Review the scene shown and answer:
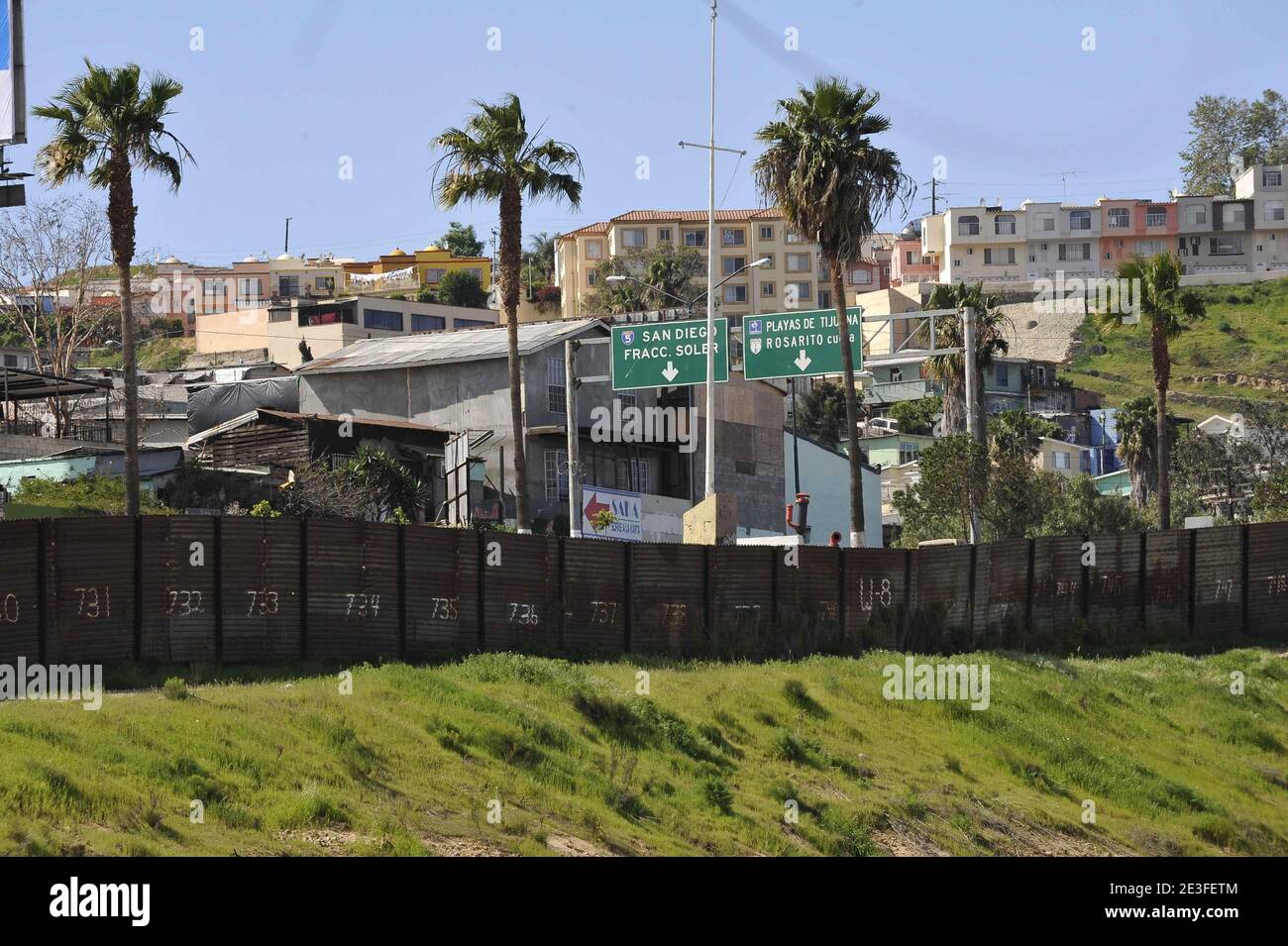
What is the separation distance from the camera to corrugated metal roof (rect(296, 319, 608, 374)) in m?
56.3

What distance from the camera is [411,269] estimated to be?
14012 centimetres

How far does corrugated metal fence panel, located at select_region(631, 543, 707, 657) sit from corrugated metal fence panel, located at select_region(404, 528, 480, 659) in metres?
3.90

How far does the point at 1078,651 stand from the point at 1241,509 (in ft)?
141

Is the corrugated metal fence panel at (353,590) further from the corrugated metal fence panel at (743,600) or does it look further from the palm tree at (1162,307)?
the palm tree at (1162,307)

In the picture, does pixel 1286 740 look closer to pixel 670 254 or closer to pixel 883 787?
pixel 883 787

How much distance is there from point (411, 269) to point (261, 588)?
117158mm

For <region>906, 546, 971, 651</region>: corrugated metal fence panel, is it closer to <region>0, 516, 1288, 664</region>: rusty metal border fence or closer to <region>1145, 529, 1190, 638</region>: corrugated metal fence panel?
<region>0, 516, 1288, 664</region>: rusty metal border fence

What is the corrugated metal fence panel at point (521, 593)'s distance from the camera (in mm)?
28531

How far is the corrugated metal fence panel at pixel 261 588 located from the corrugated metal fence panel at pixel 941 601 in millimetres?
14762

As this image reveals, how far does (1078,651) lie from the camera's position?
38.3m

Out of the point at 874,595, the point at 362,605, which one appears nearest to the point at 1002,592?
the point at 874,595

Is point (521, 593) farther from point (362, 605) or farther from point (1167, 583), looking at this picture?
point (1167, 583)

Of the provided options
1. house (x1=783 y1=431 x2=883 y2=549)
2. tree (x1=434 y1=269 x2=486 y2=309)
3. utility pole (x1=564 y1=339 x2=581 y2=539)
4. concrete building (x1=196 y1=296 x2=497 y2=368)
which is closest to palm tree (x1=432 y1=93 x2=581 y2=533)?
utility pole (x1=564 y1=339 x2=581 y2=539)
